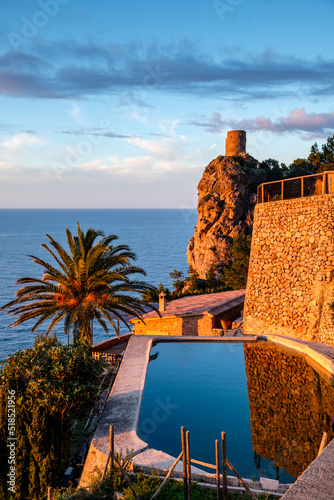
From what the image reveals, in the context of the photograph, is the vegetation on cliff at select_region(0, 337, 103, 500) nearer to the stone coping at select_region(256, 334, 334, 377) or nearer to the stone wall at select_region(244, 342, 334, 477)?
the stone wall at select_region(244, 342, 334, 477)

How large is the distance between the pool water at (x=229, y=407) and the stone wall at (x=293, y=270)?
72.0 inches

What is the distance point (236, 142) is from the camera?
175ft

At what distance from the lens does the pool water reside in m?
9.78

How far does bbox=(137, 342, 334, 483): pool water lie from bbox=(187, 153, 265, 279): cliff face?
99.9ft

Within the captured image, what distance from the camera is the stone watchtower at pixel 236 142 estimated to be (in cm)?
5331

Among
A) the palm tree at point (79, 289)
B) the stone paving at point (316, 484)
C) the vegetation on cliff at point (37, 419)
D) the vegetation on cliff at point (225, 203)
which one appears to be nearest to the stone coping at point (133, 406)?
the stone paving at point (316, 484)

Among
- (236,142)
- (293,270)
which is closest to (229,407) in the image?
(293,270)

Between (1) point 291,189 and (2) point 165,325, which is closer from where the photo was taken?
(1) point 291,189

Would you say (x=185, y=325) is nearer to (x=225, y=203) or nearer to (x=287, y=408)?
(x=287, y=408)

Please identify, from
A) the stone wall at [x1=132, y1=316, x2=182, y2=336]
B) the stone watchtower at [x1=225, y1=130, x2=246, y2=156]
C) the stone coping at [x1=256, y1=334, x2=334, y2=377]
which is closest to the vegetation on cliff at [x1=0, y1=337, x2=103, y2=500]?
the stone coping at [x1=256, y1=334, x2=334, y2=377]

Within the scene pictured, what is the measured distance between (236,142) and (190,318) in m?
33.6

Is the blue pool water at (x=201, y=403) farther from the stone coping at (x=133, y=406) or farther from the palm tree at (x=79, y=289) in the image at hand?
the palm tree at (x=79, y=289)

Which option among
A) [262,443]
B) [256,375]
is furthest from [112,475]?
[256,375]

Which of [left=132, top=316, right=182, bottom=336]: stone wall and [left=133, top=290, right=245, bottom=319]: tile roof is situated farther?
[left=132, top=316, right=182, bottom=336]: stone wall
